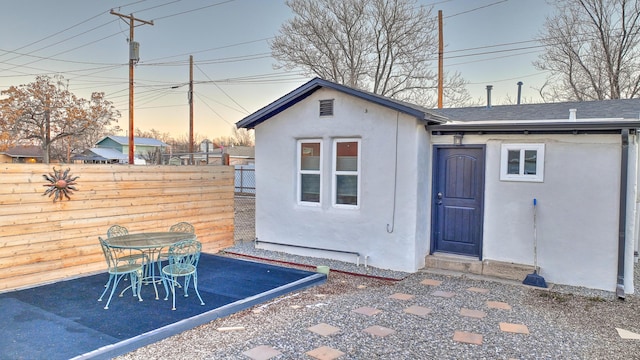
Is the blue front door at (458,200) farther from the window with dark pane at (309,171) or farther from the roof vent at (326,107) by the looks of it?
the window with dark pane at (309,171)

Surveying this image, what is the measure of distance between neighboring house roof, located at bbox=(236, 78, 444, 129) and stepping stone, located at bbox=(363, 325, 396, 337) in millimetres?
3407

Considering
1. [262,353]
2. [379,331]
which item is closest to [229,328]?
[262,353]

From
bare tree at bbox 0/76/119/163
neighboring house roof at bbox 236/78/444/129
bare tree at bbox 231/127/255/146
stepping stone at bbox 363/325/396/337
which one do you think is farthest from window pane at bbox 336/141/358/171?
bare tree at bbox 231/127/255/146

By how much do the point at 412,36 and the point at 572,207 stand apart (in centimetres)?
1770

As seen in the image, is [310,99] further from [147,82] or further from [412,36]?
[147,82]

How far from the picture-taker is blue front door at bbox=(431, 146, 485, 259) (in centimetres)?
664

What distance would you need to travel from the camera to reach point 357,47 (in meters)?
22.7

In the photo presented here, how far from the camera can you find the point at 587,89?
19.4m

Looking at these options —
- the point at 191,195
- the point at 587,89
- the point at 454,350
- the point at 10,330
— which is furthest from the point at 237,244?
the point at 587,89

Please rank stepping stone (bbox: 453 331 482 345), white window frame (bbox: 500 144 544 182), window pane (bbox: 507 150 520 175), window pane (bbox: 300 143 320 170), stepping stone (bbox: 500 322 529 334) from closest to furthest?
1. stepping stone (bbox: 453 331 482 345)
2. stepping stone (bbox: 500 322 529 334)
3. white window frame (bbox: 500 144 544 182)
4. window pane (bbox: 507 150 520 175)
5. window pane (bbox: 300 143 320 170)

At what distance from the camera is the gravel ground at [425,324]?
3643 millimetres

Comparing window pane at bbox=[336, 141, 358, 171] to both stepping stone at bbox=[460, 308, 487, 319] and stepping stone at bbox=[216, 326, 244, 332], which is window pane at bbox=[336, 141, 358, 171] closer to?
stepping stone at bbox=[460, 308, 487, 319]

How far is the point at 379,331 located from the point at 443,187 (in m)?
3.51

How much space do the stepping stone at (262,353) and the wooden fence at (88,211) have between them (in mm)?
3856
